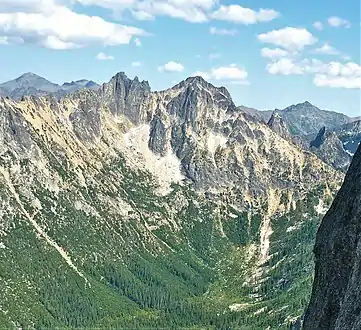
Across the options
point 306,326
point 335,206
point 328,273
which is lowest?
point 306,326

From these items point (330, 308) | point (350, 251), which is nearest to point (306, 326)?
point (330, 308)

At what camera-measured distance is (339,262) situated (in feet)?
193

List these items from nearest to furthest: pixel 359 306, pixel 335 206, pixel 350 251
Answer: pixel 359 306
pixel 350 251
pixel 335 206

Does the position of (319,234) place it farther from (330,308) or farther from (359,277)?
(359,277)

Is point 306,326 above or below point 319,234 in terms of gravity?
below

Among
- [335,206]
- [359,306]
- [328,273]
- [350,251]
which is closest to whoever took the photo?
[359,306]

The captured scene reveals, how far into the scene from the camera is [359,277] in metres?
48.7

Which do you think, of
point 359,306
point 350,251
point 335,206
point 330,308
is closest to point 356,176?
point 335,206

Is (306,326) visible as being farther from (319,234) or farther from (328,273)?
(319,234)

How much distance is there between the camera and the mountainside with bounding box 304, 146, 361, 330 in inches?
2005

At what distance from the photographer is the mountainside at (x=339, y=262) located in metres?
50.9

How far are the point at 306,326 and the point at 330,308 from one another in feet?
21.3

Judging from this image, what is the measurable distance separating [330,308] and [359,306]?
466 inches

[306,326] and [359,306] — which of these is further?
[306,326]
